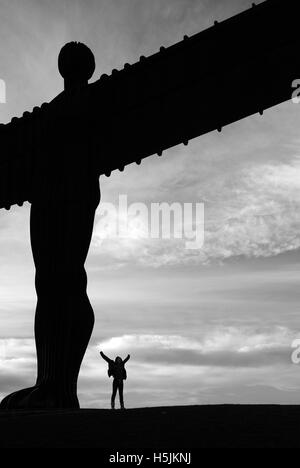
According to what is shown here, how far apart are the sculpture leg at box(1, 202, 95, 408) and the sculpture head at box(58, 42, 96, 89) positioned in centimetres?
220

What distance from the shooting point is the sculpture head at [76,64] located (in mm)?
11234

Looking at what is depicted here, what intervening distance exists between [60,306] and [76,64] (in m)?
4.04

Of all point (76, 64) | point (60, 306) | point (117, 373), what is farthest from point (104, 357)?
point (76, 64)

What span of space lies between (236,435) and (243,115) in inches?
200

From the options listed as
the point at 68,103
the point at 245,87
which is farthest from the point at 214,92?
the point at 68,103

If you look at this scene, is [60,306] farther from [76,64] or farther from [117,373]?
[117,373]

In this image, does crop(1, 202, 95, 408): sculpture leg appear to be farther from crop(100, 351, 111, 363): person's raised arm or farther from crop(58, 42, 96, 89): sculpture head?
crop(100, 351, 111, 363): person's raised arm

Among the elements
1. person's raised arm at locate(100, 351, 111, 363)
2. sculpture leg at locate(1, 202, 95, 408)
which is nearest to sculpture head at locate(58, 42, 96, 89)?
sculpture leg at locate(1, 202, 95, 408)

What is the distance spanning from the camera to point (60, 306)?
10406 millimetres

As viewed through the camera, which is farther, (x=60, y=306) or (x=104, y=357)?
(x=104, y=357)

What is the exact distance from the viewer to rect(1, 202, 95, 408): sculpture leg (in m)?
10.2

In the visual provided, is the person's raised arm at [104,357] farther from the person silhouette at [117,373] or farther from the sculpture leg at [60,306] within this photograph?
the sculpture leg at [60,306]

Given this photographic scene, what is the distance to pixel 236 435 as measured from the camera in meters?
6.91

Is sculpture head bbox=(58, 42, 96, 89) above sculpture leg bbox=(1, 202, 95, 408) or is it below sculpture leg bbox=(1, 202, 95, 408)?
above
